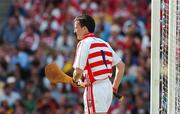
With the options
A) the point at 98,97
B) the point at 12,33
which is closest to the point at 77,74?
the point at 98,97

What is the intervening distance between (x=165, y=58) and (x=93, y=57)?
4.47 feet

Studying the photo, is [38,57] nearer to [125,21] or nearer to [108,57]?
[125,21]

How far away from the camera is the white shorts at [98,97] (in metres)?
8.49

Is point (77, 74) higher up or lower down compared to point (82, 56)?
lower down

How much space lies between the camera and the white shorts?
849cm

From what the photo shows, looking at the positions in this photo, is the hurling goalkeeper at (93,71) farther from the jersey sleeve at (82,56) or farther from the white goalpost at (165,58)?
the white goalpost at (165,58)

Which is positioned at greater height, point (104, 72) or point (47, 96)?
point (104, 72)

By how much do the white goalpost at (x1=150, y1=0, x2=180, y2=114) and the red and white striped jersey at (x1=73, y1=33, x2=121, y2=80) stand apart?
951 millimetres

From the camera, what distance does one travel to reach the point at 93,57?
27.8 feet

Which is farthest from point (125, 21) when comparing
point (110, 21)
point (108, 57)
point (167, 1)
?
point (108, 57)

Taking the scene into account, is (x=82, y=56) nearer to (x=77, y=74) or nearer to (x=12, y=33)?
(x=77, y=74)

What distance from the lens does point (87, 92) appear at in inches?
337

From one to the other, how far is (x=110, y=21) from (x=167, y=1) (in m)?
6.83

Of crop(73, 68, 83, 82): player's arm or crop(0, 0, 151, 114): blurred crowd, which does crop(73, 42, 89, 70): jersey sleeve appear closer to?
crop(73, 68, 83, 82): player's arm
